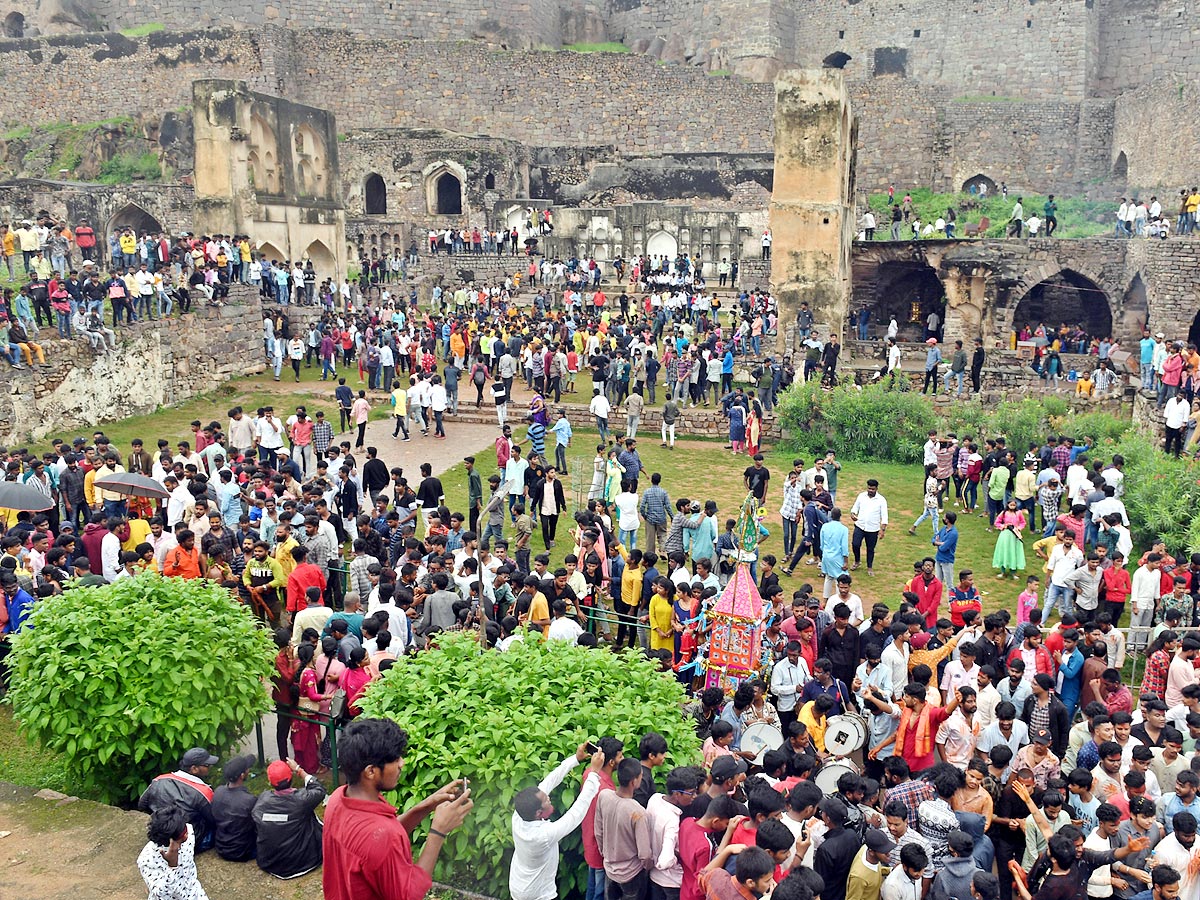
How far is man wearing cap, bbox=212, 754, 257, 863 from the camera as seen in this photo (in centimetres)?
591

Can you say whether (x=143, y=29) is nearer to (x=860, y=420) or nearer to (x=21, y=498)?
(x=860, y=420)

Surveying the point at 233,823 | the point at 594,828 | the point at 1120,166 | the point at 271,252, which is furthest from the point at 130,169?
the point at 594,828

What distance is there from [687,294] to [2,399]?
1577cm

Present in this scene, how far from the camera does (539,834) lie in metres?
4.98

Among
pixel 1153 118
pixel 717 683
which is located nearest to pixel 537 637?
pixel 717 683

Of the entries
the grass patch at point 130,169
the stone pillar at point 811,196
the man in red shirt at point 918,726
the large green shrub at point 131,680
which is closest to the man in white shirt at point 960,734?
the man in red shirt at point 918,726

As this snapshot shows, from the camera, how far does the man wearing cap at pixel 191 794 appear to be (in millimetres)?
5848

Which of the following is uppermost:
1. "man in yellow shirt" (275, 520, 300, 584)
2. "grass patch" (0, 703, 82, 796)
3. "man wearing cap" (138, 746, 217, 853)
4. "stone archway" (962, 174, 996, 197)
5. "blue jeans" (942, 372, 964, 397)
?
"stone archway" (962, 174, 996, 197)

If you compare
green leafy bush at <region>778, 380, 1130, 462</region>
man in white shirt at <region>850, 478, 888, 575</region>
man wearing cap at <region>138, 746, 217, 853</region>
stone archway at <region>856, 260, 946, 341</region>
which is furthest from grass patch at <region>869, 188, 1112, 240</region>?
man wearing cap at <region>138, 746, 217, 853</region>

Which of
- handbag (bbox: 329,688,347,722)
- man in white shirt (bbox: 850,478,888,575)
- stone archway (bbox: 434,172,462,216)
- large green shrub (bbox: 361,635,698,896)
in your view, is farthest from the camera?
stone archway (bbox: 434,172,462,216)

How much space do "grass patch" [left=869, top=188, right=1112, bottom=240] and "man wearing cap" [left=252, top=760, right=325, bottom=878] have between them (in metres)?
29.9

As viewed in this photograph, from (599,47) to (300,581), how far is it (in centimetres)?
4491

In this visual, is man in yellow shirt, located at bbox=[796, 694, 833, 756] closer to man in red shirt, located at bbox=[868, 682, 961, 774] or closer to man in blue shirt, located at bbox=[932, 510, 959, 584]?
man in red shirt, located at bbox=[868, 682, 961, 774]

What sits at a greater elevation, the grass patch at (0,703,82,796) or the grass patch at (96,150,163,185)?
the grass patch at (96,150,163,185)
